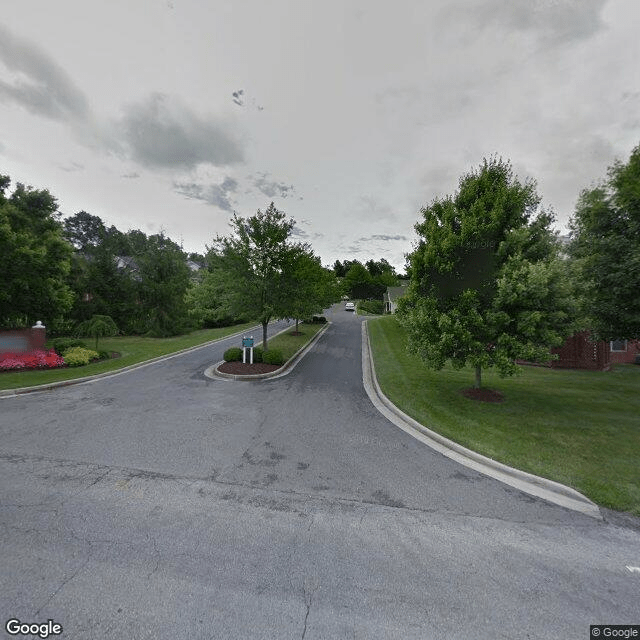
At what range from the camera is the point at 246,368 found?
44.5 feet

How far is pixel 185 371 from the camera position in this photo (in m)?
13.6

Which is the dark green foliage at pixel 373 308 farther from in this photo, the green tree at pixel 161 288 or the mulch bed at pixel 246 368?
the mulch bed at pixel 246 368

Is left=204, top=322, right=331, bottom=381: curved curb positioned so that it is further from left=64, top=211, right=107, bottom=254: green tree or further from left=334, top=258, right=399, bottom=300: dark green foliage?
left=64, top=211, right=107, bottom=254: green tree

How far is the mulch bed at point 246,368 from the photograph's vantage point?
13.1 meters

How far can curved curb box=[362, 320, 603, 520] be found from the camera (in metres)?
4.86

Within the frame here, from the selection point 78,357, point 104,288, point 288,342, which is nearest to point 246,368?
point 288,342

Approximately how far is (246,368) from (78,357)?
27.4 feet

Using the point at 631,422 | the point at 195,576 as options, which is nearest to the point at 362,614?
the point at 195,576

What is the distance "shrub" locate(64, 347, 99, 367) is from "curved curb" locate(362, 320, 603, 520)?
47.1 ft

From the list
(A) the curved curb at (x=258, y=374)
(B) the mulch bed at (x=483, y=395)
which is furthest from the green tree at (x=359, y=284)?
(B) the mulch bed at (x=483, y=395)

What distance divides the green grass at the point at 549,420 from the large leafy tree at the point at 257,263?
6.35 meters

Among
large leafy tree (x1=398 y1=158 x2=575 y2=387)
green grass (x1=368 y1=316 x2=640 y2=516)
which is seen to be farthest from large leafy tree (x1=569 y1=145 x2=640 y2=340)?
green grass (x1=368 y1=316 x2=640 y2=516)

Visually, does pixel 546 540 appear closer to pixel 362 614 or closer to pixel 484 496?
pixel 484 496

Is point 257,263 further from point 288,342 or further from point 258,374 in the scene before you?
point 288,342
